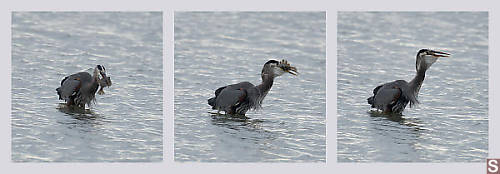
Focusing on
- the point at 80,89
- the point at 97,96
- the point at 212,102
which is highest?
the point at 80,89

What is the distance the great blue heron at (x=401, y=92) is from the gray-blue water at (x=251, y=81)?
844 millimetres

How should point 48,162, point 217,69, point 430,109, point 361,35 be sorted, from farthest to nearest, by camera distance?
point 361,35 < point 217,69 < point 430,109 < point 48,162

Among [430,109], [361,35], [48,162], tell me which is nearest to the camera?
[48,162]

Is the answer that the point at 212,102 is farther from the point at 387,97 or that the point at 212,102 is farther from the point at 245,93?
the point at 387,97

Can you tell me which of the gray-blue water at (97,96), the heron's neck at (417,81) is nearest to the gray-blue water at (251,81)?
the gray-blue water at (97,96)

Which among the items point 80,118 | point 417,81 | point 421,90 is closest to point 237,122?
point 80,118

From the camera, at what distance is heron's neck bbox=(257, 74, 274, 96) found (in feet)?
51.7

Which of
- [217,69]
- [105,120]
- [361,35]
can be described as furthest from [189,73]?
[361,35]

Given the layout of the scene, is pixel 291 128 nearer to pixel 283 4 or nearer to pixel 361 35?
pixel 283 4

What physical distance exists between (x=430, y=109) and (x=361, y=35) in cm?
272

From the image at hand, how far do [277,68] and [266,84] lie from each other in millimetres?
312

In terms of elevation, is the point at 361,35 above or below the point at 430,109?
above

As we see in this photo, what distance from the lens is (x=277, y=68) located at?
616 inches

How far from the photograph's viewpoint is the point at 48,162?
1293 cm
